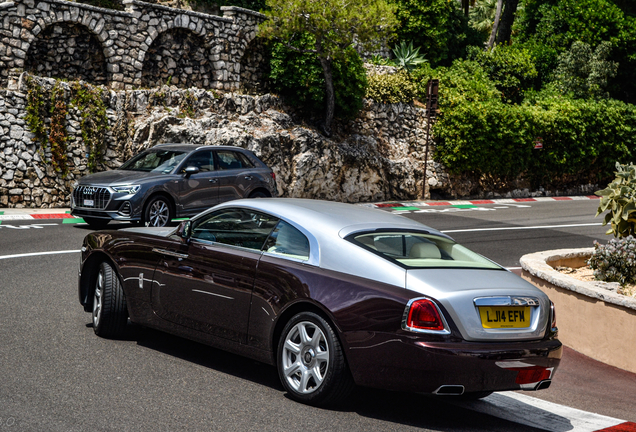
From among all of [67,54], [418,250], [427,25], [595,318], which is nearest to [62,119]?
[67,54]

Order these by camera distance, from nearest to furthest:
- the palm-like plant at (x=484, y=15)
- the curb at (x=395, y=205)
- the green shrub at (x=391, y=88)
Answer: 1. the curb at (x=395, y=205)
2. the green shrub at (x=391, y=88)
3. the palm-like plant at (x=484, y=15)

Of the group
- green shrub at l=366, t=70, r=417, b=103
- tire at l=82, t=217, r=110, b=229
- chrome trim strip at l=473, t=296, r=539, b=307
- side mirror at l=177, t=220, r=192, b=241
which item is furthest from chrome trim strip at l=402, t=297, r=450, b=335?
green shrub at l=366, t=70, r=417, b=103

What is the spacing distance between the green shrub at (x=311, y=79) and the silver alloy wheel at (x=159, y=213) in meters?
10.9

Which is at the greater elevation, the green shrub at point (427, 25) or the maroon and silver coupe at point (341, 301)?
the green shrub at point (427, 25)

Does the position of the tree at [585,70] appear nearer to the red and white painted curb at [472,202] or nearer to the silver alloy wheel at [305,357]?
the red and white painted curb at [472,202]

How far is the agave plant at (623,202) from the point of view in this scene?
9734mm

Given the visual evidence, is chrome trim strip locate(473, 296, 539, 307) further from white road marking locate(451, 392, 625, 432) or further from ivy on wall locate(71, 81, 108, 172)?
ivy on wall locate(71, 81, 108, 172)

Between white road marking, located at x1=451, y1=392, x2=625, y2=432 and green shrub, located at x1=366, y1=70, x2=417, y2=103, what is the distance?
22.5m

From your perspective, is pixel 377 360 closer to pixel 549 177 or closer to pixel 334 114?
pixel 334 114

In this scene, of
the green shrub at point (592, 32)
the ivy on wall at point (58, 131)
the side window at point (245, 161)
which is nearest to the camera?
the side window at point (245, 161)

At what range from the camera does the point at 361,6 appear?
77.7ft

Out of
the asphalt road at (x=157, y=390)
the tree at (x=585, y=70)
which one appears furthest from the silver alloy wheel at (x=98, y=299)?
the tree at (x=585, y=70)

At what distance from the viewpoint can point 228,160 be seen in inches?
657

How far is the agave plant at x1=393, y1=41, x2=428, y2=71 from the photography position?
30.3m
